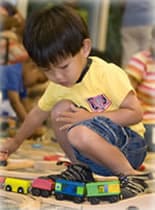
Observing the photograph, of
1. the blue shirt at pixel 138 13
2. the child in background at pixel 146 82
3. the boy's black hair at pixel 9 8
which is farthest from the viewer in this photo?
the blue shirt at pixel 138 13

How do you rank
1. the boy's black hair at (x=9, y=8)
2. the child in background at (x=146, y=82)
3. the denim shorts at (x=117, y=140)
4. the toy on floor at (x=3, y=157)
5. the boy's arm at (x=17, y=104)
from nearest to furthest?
1. the denim shorts at (x=117, y=140)
2. the toy on floor at (x=3, y=157)
3. the child in background at (x=146, y=82)
4. the boy's arm at (x=17, y=104)
5. the boy's black hair at (x=9, y=8)

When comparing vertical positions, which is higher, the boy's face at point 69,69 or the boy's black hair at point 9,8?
the boy's face at point 69,69

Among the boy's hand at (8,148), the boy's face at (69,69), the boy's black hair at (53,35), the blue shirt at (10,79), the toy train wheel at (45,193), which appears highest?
the boy's black hair at (53,35)

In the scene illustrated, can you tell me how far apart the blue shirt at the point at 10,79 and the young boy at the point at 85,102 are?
1.96 feet

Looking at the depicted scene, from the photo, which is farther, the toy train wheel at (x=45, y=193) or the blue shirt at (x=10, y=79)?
the blue shirt at (x=10, y=79)

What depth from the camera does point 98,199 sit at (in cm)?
80

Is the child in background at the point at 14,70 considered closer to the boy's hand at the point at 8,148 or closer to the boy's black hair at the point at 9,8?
the boy's black hair at the point at 9,8

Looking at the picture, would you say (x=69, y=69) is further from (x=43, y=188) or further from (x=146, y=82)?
(x=146, y=82)

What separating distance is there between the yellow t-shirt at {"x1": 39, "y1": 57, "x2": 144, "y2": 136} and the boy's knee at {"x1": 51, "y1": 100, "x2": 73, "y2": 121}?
0.04ft

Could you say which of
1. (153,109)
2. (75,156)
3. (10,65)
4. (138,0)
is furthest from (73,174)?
(138,0)

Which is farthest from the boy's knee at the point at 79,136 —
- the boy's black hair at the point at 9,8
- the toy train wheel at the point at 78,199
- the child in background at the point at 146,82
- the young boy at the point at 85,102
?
the boy's black hair at the point at 9,8

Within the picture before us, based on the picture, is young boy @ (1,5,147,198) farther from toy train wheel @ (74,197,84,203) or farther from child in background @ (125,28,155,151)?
child in background @ (125,28,155,151)

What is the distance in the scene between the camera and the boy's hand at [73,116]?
3.06 ft

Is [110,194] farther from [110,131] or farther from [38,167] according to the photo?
[38,167]
